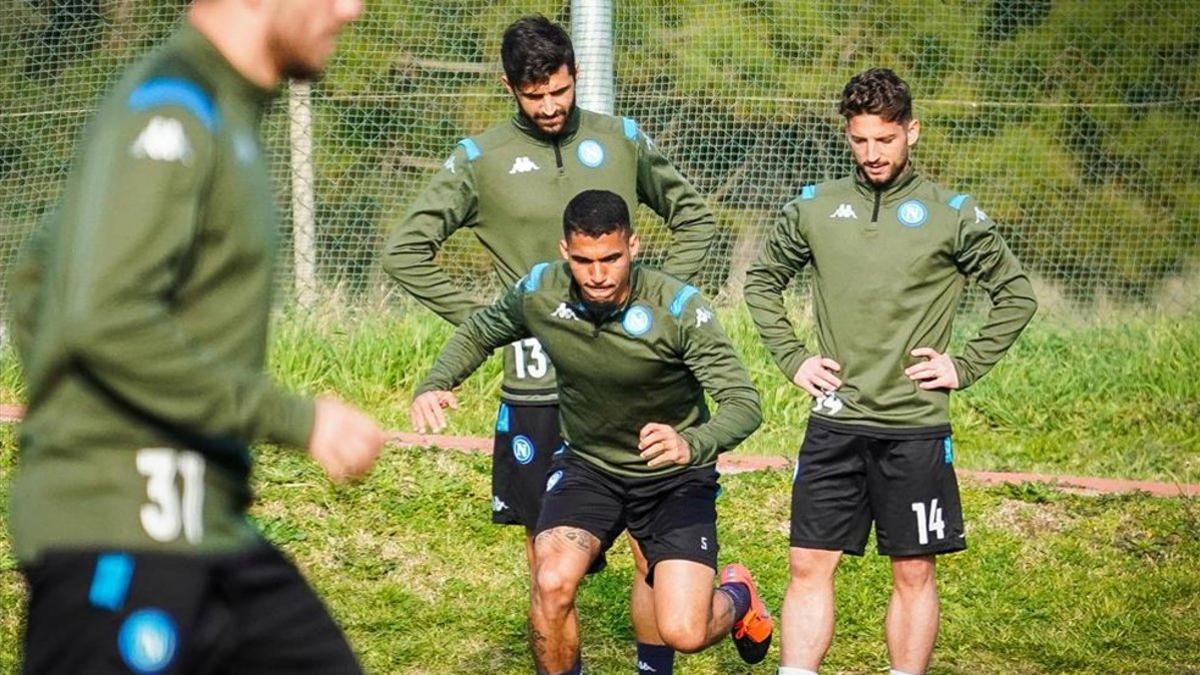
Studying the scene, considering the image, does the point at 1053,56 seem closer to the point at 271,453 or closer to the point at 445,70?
the point at 445,70

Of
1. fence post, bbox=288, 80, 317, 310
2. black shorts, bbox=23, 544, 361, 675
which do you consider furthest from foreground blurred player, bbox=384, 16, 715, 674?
fence post, bbox=288, 80, 317, 310

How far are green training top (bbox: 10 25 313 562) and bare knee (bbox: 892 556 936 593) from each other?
3.55m

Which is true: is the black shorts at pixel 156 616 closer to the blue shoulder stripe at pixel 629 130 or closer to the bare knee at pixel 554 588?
the bare knee at pixel 554 588

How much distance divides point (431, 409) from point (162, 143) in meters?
2.78

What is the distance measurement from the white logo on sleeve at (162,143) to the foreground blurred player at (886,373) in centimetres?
359

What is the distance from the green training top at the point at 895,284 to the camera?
6.23 metres

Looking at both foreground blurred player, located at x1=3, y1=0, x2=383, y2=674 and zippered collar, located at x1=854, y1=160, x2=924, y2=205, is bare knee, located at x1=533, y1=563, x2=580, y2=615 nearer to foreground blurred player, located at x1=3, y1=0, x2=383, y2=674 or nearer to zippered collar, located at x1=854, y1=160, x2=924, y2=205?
zippered collar, located at x1=854, y1=160, x2=924, y2=205

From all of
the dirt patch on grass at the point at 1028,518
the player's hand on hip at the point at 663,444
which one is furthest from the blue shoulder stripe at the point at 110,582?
the dirt patch on grass at the point at 1028,518

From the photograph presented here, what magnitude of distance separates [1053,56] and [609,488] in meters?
7.99

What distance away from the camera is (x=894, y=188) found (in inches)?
249

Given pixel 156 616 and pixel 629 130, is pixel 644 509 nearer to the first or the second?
pixel 629 130

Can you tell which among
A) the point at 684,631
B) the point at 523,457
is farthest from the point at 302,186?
the point at 684,631

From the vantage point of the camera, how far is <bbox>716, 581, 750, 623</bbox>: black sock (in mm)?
6422

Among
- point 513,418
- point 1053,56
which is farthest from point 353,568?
point 1053,56
